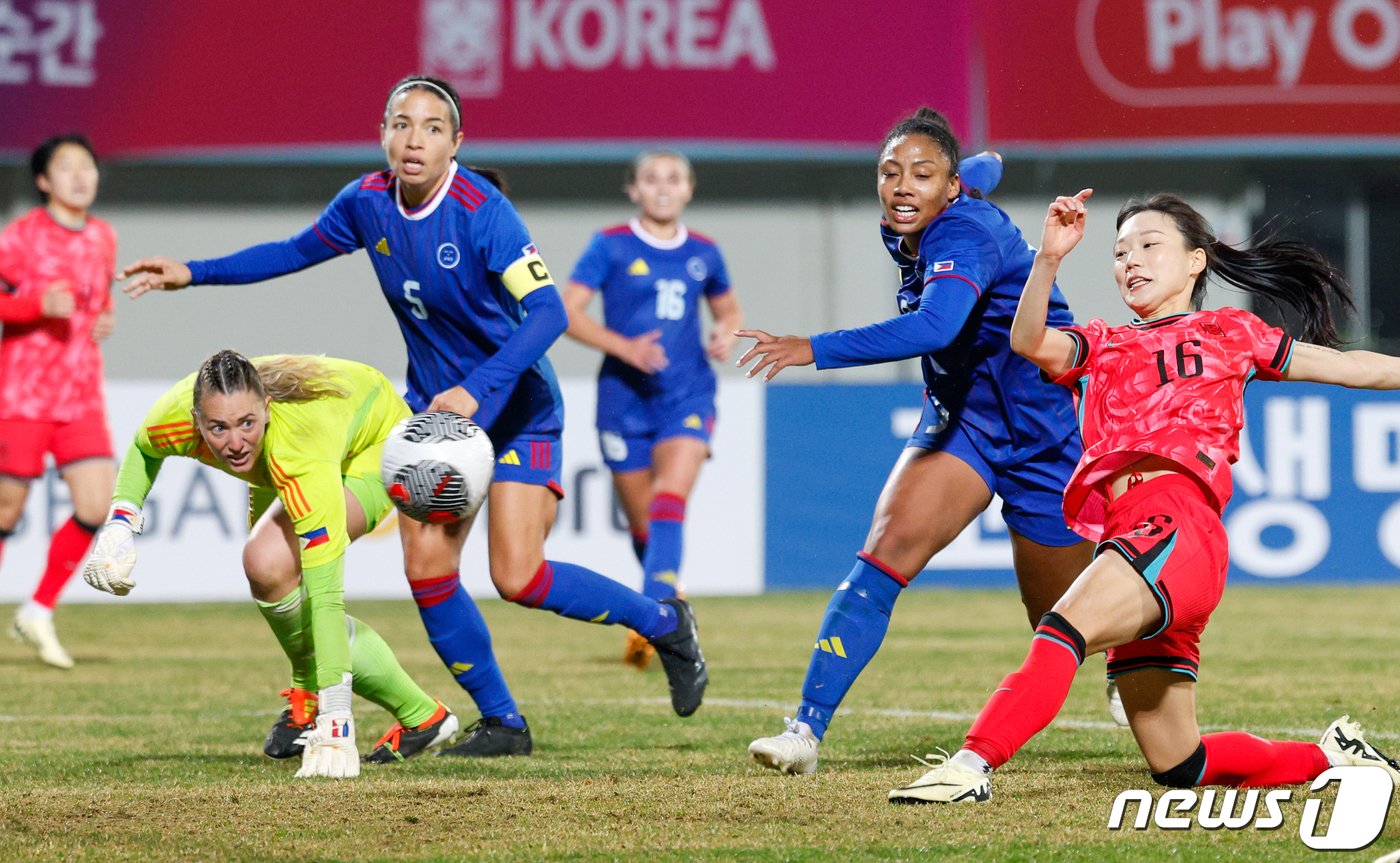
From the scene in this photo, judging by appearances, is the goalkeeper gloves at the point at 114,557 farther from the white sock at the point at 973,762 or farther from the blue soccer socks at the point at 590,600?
the white sock at the point at 973,762

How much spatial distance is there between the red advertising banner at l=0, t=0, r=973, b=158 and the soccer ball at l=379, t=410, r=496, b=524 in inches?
425

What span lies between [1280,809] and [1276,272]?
1.39 meters

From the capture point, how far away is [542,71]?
52.5 feet

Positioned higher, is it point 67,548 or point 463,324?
point 463,324

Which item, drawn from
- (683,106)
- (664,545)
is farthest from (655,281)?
(683,106)

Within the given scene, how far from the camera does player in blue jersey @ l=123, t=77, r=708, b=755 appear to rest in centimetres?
578

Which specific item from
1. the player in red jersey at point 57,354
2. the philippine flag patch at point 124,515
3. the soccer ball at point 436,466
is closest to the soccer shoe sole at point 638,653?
the player in red jersey at point 57,354

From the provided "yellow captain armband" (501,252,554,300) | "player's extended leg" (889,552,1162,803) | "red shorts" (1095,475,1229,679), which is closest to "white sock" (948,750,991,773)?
"player's extended leg" (889,552,1162,803)

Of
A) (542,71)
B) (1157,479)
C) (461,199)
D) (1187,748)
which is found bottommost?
(1187,748)

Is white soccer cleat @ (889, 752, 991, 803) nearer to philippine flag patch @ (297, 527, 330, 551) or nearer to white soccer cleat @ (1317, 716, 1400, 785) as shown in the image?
white soccer cleat @ (1317, 716, 1400, 785)

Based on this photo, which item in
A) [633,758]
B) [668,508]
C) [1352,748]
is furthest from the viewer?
[668,508]

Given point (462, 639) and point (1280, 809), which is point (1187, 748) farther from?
point (462, 639)

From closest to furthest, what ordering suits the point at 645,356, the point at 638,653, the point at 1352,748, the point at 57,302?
the point at 1352,748, the point at 638,653, the point at 57,302, the point at 645,356

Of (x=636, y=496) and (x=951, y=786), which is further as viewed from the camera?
(x=636, y=496)
